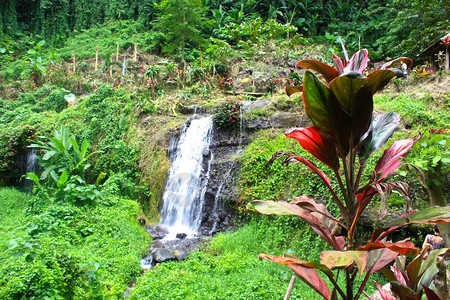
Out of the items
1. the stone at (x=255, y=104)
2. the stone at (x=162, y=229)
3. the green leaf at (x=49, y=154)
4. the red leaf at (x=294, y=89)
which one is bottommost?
the stone at (x=162, y=229)

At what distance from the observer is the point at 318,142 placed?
1532 mm

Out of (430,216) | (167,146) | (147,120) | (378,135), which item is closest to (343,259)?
(430,216)

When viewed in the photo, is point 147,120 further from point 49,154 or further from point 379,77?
point 379,77

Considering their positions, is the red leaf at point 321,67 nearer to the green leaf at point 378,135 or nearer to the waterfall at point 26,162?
the green leaf at point 378,135

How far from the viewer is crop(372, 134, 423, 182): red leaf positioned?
143 cm

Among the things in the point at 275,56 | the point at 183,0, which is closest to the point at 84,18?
the point at 183,0

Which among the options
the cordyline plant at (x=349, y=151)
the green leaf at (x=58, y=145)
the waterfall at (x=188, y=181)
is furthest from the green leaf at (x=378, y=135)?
the green leaf at (x=58, y=145)

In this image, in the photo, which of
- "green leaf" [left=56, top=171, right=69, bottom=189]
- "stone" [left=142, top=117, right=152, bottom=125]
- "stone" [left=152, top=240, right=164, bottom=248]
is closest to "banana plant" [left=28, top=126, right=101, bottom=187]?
"green leaf" [left=56, top=171, right=69, bottom=189]

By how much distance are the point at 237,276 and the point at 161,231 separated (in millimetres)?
3131

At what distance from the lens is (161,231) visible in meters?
6.44

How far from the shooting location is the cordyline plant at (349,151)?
1257 millimetres

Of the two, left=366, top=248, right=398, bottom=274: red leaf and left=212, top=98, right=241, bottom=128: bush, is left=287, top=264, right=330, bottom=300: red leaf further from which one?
left=212, top=98, right=241, bottom=128: bush

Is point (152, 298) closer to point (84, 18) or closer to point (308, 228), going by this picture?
point (308, 228)

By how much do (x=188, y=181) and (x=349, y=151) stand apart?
5.90 metres
